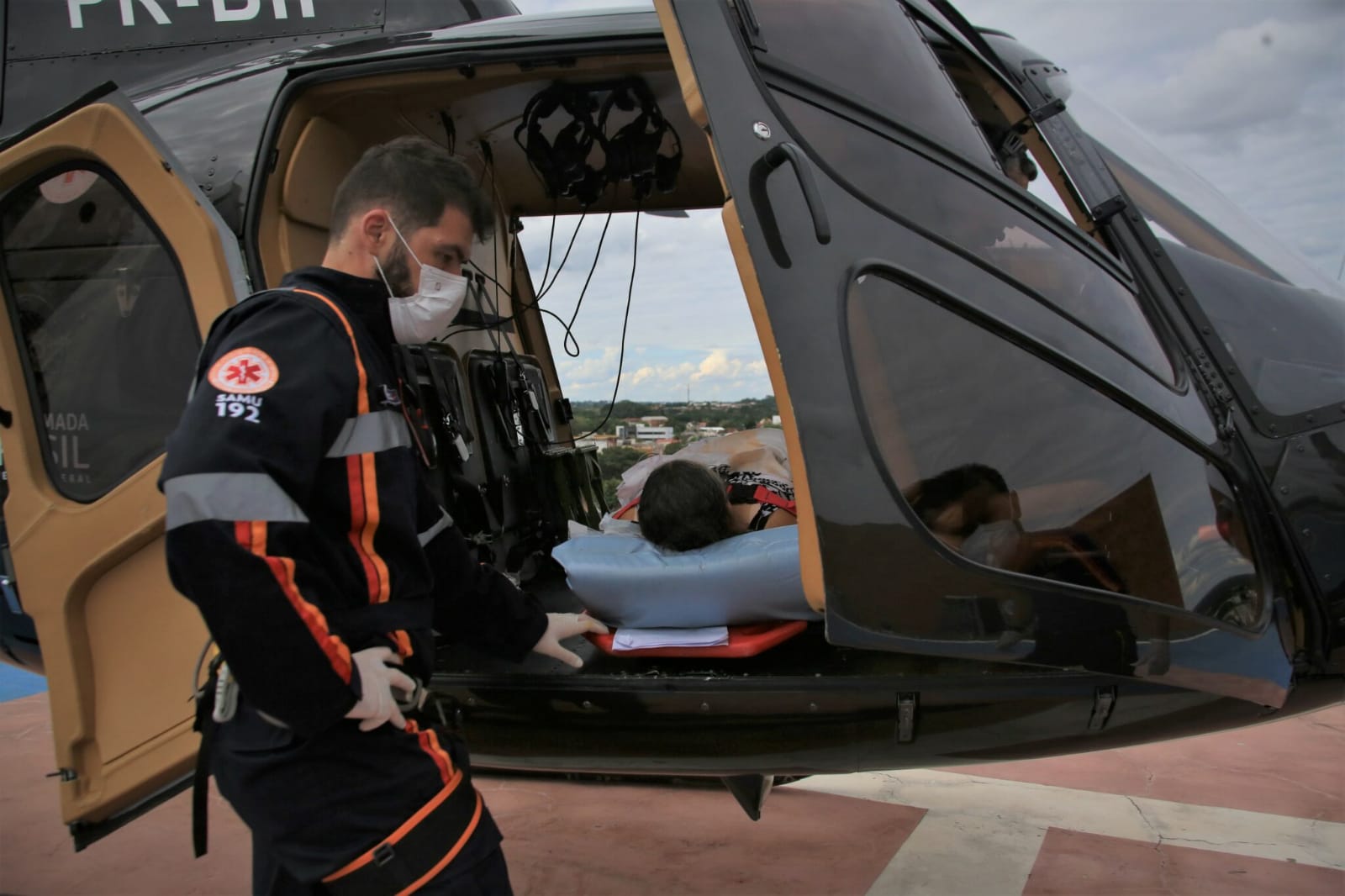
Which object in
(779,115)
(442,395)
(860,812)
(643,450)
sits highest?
(779,115)

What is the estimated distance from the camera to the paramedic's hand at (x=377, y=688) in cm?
126

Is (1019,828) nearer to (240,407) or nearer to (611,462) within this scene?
(611,462)

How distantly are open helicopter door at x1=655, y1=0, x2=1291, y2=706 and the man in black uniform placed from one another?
567 mm

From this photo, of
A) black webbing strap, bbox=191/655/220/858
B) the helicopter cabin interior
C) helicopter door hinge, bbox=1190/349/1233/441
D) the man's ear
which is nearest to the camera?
black webbing strap, bbox=191/655/220/858

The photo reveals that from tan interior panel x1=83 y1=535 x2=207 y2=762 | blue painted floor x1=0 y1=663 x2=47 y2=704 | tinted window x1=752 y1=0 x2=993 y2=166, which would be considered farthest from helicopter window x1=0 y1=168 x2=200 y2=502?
blue painted floor x1=0 y1=663 x2=47 y2=704

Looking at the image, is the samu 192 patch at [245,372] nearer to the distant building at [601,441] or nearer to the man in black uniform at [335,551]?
the man in black uniform at [335,551]

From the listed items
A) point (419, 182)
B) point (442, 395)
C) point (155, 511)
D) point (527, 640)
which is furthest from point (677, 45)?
point (442, 395)

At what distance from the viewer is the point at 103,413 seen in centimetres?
230

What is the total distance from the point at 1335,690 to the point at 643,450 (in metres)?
2.74

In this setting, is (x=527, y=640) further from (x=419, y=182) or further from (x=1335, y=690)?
(x=1335, y=690)

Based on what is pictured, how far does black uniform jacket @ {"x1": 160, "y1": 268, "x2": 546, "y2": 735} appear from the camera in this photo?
1144mm

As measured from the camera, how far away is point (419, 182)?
1.50 meters

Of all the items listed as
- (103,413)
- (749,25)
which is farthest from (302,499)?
(103,413)

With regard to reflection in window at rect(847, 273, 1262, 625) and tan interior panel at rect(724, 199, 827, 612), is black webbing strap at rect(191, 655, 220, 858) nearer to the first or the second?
tan interior panel at rect(724, 199, 827, 612)
